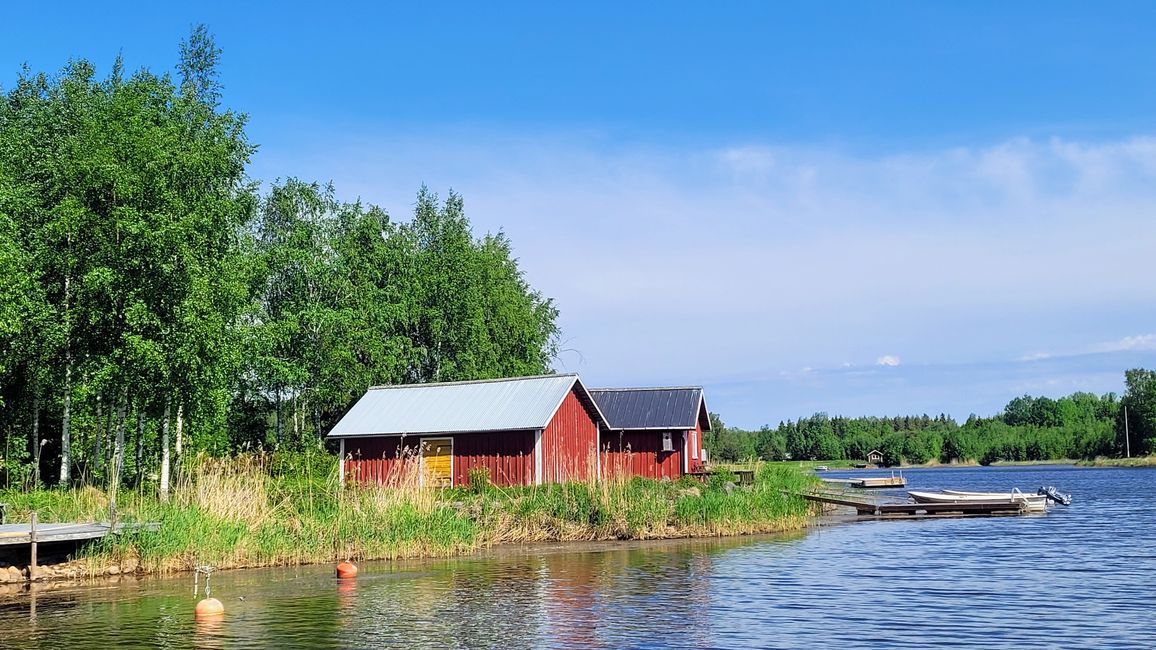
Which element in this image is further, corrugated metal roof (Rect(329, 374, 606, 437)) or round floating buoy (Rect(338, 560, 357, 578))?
corrugated metal roof (Rect(329, 374, 606, 437))

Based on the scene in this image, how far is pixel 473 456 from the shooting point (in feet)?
132

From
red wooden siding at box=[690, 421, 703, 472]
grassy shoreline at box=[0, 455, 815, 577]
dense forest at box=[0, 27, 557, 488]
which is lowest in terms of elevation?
grassy shoreline at box=[0, 455, 815, 577]

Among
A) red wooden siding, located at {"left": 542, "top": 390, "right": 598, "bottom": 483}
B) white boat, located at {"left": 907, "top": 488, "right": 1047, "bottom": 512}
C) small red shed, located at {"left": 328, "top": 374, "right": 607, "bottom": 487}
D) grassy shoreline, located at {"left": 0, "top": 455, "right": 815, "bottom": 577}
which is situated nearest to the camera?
grassy shoreline, located at {"left": 0, "top": 455, "right": 815, "bottom": 577}

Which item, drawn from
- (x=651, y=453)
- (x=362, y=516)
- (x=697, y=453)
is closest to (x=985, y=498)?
(x=697, y=453)

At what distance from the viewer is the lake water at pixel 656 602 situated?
1672cm

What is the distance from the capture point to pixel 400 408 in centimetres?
4359

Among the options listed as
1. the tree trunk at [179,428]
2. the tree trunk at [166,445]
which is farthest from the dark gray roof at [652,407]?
the tree trunk at [166,445]

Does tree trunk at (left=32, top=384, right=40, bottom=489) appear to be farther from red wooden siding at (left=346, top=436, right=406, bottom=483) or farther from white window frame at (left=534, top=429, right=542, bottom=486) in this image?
white window frame at (left=534, top=429, right=542, bottom=486)

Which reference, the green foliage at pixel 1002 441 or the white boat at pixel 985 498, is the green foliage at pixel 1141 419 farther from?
the white boat at pixel 985 498

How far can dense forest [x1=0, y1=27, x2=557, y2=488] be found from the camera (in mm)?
32250

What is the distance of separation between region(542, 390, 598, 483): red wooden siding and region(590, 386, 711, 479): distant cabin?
19.7ft

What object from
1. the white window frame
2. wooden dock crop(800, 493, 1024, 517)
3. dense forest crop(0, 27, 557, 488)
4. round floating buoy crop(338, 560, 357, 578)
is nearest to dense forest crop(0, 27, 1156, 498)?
dense forest crop(0, 27, 557, 488)

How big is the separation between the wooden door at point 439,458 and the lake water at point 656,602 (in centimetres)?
1141

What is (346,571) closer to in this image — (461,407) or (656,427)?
(461,407)
